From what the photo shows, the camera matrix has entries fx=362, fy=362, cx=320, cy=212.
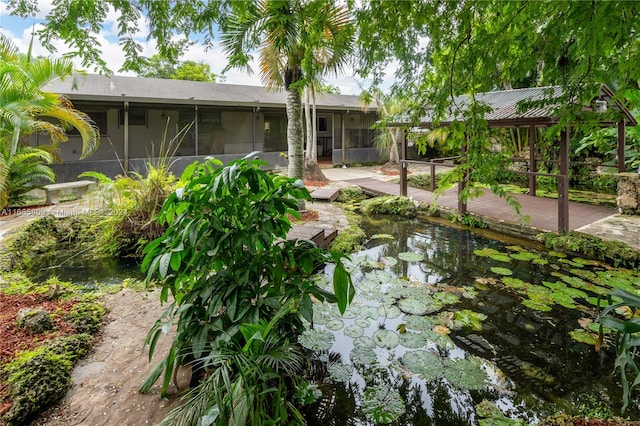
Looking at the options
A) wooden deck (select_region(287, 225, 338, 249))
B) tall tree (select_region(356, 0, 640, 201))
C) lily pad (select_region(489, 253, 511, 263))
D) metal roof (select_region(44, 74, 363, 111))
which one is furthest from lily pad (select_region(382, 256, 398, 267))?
metal roof (select_region(44, 74, 363, 111))

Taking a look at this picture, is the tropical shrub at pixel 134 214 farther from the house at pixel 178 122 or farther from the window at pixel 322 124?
the window at pixel 322 124

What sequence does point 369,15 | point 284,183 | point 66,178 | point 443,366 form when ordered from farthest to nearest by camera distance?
point 66,178, point 443,366, point 369,15, point 284,183

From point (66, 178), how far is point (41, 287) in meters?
7.37

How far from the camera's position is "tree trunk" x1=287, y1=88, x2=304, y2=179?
7.45m

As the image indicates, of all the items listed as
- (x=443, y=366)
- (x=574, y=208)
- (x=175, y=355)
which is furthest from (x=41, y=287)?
(x=574, y=208)

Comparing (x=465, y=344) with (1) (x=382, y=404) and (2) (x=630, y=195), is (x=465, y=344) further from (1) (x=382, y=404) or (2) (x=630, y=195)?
(2) (x=630, y=195)

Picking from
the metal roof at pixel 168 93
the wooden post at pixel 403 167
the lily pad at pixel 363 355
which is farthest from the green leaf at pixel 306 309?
the metal roof at pixel 168 93

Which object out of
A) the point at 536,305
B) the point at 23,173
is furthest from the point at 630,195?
the point at 23,173

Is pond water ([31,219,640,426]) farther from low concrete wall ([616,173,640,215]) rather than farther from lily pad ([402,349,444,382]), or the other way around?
low concrete wall ([616,173,640,215])

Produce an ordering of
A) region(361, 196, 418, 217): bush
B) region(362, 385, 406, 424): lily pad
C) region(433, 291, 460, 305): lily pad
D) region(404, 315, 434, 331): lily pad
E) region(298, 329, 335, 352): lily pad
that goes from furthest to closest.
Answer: region(361, 196, 418, 217): bush → region(433, 291, 460, 305): lily pad → region(404, 315, 434, 331): lily pad → region(298, 329, 335, 352): lily pad → region(362, 385, 406, 424): lily pad

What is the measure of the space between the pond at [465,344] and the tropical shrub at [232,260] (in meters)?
0.97

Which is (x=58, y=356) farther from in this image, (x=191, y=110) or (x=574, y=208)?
(x=191, y=110)

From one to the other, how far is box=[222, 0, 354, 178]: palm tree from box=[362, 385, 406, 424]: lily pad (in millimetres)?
2504

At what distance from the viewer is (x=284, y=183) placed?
218cm
